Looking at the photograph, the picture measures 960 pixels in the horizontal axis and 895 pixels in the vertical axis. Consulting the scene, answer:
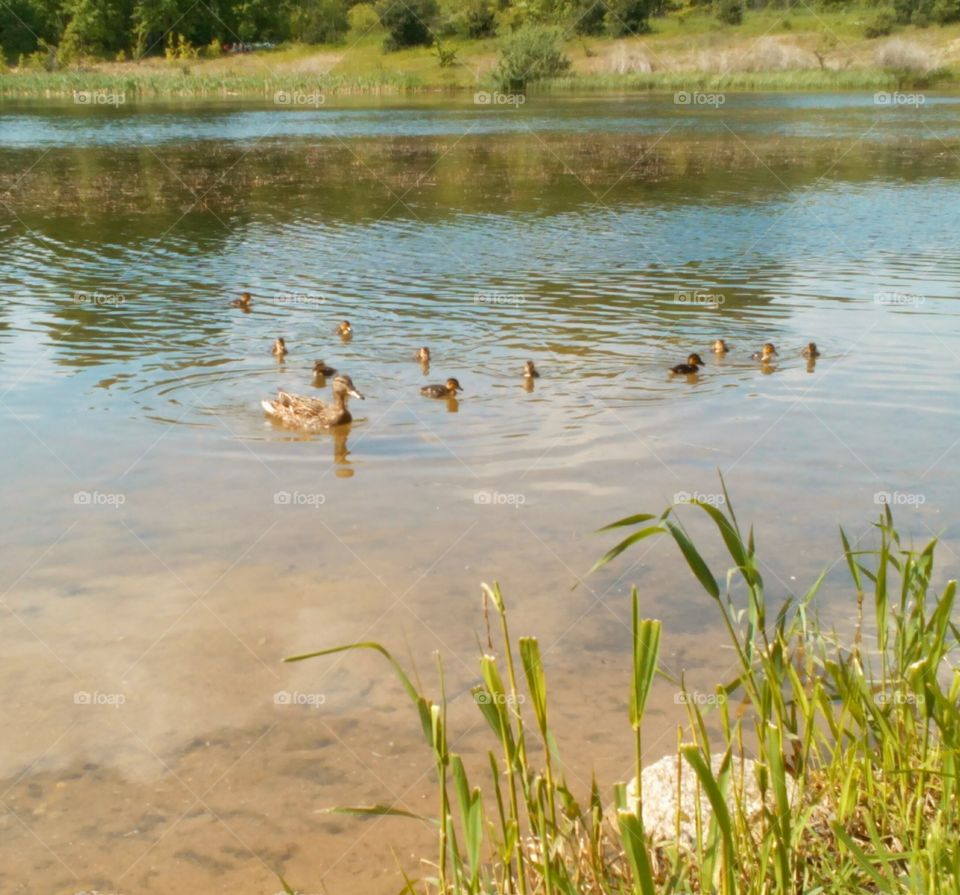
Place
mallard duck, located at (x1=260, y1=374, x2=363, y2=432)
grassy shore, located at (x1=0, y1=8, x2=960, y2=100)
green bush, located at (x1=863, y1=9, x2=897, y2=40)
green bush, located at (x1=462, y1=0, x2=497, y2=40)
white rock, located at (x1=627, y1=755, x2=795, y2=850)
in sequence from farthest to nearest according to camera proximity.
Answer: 1. green bush, located at (x1=462, y1=0, x2=497, y2=40)
2. green bush, located at (x1=863, y1=9, x2=897, y2=40)
3. grassy shore, located at (x1=0, y1=8, x2=960, y2=100)
4. mallard duck, located at (x1=260, y1=374, x2=363, y2=432)
5. white rock, located at (x1=627, y1=755, x2=795, y2=850)

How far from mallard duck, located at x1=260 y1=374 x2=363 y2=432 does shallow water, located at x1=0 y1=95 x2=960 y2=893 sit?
22 centimetres

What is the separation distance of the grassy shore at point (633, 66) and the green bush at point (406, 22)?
3.24 ft

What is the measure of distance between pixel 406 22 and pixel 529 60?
17285mm

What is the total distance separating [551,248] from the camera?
18.0m

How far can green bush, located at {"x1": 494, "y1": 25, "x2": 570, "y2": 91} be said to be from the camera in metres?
63.4

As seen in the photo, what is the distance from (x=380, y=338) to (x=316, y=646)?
24.7 feet

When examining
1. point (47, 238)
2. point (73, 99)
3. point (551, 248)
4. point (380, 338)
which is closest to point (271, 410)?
point (380, 338)

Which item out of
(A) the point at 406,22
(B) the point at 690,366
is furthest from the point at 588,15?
(B) the point at 690,366

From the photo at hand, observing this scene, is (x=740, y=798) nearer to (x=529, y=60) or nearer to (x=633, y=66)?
(x=529, y=60)

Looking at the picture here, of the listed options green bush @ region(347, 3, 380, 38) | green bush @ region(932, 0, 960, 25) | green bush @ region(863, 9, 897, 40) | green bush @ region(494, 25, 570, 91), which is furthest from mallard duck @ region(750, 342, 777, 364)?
green bush @ region(347, 3, 380, 38)

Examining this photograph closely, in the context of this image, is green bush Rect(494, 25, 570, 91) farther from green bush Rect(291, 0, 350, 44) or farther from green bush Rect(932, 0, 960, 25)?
green bush Rect(932, 0, 960, 25)

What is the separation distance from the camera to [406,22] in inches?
3041

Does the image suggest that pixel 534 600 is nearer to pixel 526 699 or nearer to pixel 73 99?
pixel 526 699

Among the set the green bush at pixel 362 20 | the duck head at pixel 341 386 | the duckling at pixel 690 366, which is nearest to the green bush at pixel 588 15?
the green bush at pixel 362 20
